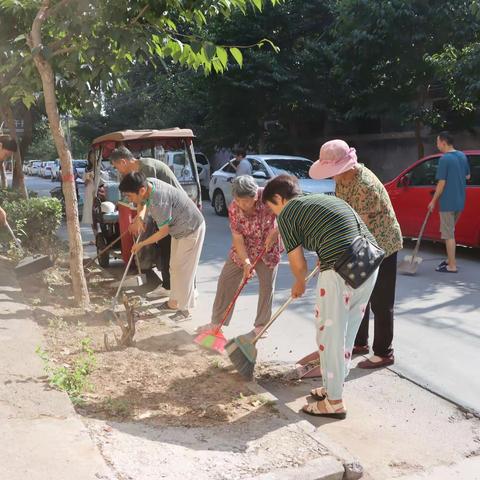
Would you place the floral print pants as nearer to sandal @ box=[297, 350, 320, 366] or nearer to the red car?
sandal @ box=[297, 350, 320, 366]

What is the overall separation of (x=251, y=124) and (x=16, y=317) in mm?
15526

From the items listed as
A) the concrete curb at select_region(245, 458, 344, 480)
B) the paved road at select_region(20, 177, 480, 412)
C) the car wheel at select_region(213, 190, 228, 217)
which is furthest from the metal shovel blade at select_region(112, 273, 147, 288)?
the car wheel at select_region(213, 190, 228, 217)

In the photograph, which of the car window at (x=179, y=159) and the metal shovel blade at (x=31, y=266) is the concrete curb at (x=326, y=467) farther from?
the car window at (x=179, y=159)

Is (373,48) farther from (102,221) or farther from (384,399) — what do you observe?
(384,399)

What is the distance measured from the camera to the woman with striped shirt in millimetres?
3512

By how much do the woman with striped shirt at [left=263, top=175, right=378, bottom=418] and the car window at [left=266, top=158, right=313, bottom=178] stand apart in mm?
9340

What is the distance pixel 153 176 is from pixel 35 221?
102 inches

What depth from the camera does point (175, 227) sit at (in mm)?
5852

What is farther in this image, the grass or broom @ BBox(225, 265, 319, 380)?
broom @ BBox(225, 265, 319, 380)

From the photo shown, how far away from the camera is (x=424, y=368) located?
15.3 ft

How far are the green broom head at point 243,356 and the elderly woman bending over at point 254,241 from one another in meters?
0.67

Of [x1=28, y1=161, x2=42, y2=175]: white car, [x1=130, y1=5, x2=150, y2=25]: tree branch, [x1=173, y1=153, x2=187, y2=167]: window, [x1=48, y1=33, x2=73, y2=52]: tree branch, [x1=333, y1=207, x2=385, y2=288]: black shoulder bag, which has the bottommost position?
[x1=28, y1=161, x2=42, y2=175]: white car

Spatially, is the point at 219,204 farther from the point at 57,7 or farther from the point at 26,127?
the point at 57,7

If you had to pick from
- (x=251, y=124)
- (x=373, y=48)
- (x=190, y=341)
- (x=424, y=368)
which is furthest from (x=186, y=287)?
(x=251, y=124)
